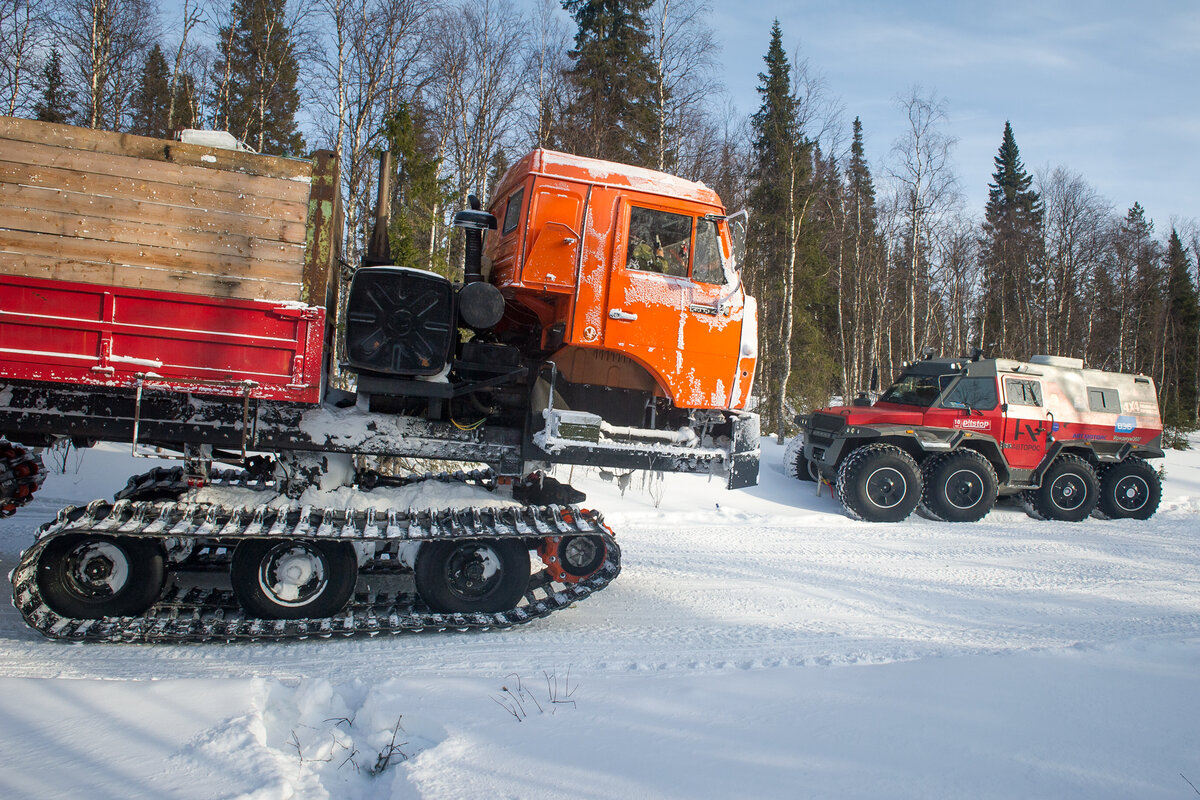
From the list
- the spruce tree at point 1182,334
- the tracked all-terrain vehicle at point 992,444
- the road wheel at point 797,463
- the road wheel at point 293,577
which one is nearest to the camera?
the road wheel at point 293,577

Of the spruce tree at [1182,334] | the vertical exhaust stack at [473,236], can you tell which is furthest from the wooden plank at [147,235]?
the spruce tree at [1182,334]

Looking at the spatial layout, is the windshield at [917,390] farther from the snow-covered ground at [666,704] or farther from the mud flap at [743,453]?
the mud flap at [743,453]

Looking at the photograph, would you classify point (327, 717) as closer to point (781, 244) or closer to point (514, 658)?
point (514, 658)

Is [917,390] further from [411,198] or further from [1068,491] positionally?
[411,198]

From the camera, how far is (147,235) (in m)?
3.95

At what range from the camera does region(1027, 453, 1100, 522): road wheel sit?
390 inches

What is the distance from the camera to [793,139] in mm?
17688

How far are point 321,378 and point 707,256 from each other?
280 centimetres

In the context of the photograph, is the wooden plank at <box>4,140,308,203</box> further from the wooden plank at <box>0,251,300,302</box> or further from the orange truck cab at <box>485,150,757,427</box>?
the orange truck cab at <box>485,150,757,427</box>

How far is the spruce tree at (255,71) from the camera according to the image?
1509 centimetres

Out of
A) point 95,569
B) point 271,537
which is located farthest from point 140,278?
point 95,569

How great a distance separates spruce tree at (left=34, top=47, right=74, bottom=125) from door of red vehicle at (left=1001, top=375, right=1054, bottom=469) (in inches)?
736

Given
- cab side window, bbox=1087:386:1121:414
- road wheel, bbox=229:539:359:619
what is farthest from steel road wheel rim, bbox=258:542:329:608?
cab side window, bbox=1087:386:1121:414

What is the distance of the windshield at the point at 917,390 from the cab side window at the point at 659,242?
21.9ft
